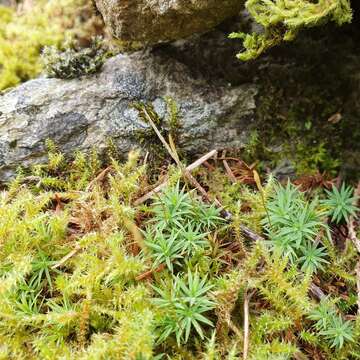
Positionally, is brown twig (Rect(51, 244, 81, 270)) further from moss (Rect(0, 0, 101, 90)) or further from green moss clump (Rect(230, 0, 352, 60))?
moss (Rect(0, 0, 101, 90))

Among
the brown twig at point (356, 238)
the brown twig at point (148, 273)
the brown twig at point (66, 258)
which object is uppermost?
the brown twig at point (66, 258)

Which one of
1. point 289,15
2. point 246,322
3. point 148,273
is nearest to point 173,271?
point 148,273

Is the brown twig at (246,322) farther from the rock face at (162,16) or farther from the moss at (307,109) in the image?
the rock face at (162,16)

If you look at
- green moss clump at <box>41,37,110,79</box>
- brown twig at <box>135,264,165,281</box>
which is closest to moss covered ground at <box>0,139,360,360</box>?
brown twig at <box>135,264,165,281</box>

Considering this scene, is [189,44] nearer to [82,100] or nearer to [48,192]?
[82,100]

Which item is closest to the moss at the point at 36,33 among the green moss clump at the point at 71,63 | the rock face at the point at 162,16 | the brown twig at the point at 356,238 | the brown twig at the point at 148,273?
the green moss clump at the point at 71,63

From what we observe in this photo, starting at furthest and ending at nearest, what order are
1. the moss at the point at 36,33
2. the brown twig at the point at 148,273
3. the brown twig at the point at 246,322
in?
the moss at the point at 36,33 < the brown twig at the point at 148,273 < the brown twig at the point at 246,322

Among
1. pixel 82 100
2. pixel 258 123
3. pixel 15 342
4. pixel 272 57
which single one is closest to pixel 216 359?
pixel 15 342
